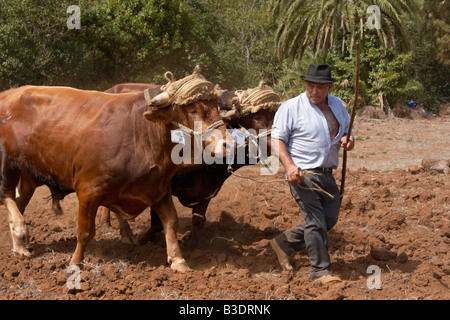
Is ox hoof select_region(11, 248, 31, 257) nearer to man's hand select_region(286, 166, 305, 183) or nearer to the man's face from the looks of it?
man's hand select_region(286, 166, 305, 183)

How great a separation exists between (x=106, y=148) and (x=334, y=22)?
74.6ft

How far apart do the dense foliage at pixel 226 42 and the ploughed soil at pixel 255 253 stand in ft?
18.1

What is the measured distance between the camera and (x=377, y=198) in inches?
371

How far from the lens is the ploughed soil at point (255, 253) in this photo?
541 cm

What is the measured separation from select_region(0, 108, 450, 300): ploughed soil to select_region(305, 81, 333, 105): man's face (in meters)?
1.21

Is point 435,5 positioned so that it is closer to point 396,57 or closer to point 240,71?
point 396,57

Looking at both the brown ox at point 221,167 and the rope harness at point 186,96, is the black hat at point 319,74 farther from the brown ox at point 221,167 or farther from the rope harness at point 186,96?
the brown ox at point 221,167

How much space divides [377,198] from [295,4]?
21.1 m

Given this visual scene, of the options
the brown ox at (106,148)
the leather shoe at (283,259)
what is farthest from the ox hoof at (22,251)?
the leather shoe at (283,259)

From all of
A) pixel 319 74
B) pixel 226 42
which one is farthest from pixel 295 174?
pixel 226 42

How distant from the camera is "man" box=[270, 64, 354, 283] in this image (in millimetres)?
5723

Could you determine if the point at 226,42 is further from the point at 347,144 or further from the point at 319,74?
the point at 347,144

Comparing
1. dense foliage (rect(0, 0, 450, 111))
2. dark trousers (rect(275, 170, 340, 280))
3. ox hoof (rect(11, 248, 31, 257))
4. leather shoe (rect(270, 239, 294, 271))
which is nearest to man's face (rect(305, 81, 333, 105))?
dark trousers (rect(275, 170, 340, 280))

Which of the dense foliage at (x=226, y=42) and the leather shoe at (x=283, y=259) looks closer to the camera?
the leather shoe at (x=283, y=259)
